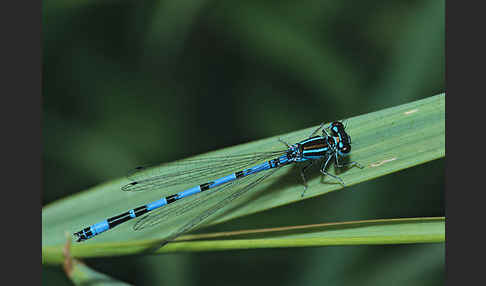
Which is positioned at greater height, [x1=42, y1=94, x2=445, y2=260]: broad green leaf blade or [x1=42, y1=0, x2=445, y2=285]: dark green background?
[x1=42, y1=0, x2=445, y2=285]: dark green background

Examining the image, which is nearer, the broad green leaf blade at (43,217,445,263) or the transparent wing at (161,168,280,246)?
the broad green leaf blade at (43,217,445,263)

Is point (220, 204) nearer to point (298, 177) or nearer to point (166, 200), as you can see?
point (166, 200)

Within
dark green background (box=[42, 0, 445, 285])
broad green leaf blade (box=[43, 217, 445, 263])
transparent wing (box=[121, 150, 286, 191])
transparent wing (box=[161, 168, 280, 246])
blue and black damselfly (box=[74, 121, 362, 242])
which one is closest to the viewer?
broad green leaf blade (box=[43, 217, 445, 263])

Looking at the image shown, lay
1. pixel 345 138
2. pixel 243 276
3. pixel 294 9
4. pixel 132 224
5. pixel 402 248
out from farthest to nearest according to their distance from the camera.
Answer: pixel 294 9, pixel 243 276, pixel 402 248, pixel 345 138, pixel 132 224

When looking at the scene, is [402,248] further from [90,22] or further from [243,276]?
[90,22]

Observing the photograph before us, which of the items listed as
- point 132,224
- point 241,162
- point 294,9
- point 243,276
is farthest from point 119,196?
point 294,9

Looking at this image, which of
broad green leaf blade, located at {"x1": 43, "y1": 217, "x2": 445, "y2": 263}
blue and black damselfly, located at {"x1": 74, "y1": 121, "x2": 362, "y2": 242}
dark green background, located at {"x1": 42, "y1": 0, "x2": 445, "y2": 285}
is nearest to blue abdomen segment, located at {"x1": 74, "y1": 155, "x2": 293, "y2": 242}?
blue and black damselfly, located at {"x1": 74, "y1": 121, "x2": 362, "y2": 242}

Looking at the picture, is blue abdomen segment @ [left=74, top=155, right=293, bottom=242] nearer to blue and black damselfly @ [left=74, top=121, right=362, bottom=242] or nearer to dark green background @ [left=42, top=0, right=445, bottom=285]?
blue and black damselfly @ [left=74, top=121, right=362, bottom=242]

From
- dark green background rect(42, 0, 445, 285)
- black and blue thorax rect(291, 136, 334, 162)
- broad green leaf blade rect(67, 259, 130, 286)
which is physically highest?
dark green background rect(42, 0, 445, 285)
